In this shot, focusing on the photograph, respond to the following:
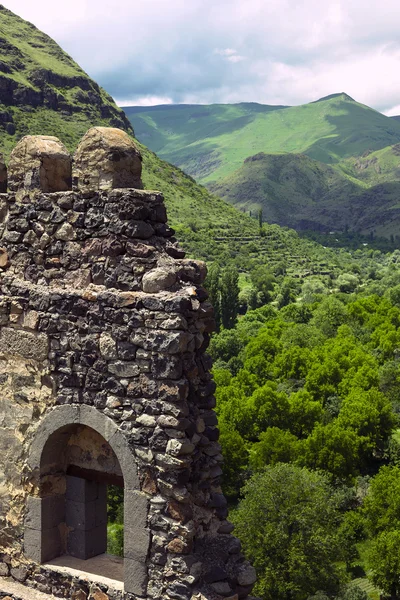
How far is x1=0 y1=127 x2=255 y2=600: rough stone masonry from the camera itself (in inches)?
255

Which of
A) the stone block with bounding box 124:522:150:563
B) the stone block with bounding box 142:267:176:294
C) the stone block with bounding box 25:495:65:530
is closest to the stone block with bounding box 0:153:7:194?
the stone block with bounding box 142:267:176:294

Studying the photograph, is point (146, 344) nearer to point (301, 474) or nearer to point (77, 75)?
point (301, 474)

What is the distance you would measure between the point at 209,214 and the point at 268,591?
93543 mm

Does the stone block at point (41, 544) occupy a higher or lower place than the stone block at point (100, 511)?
lower

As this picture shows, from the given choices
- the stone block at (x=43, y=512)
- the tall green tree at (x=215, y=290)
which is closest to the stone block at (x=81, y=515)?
the stone block at (x=43, y=512)

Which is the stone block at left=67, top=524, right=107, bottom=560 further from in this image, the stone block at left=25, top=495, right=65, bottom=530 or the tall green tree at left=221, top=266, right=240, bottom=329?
the tall green tree at left=221, top=266, right=240, bottom=329

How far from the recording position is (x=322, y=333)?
55.0 m

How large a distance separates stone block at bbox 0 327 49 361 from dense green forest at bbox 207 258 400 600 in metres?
18.6

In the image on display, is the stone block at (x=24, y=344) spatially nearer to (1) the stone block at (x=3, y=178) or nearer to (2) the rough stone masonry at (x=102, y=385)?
(2) the rough stone masonry at (x=102, y=385)

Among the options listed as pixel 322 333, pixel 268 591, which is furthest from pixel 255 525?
pixel 322 333

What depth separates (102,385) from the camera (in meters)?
6.78

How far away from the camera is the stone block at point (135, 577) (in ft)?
21.7

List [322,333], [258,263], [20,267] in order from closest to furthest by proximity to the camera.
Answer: [20,267] < [322,333] < [258,263]

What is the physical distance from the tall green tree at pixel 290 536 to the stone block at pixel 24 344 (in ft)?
61.0
